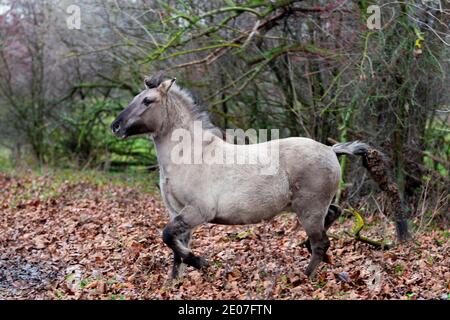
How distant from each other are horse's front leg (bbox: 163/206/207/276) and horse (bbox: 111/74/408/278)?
0.01 m

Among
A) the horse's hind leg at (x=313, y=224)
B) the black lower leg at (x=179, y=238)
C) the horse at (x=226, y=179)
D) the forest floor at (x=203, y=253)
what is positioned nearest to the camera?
the forest floor at (x=203, y=253)

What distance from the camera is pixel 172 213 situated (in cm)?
804

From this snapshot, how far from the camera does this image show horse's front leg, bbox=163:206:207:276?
766 centimetres

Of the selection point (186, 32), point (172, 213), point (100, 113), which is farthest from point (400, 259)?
point (100, 113)

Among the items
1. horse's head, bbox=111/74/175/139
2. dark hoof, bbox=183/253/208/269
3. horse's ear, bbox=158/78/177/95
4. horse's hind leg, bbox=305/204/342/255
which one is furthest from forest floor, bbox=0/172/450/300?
horse's ear, bbox=158/78/177/95

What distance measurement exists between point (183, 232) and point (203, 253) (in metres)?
1.77

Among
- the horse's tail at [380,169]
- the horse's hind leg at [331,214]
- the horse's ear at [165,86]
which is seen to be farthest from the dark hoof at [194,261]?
the horse's tail at [380,169]

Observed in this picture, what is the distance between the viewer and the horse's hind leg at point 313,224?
8023 mm

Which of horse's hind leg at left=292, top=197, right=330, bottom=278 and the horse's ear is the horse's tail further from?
the horse's ear

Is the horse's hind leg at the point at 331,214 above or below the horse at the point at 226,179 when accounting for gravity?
below

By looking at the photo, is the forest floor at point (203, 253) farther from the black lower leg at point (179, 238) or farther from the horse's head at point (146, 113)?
the horse's head at point (146, 113)

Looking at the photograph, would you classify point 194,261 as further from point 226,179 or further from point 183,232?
point 226,179
